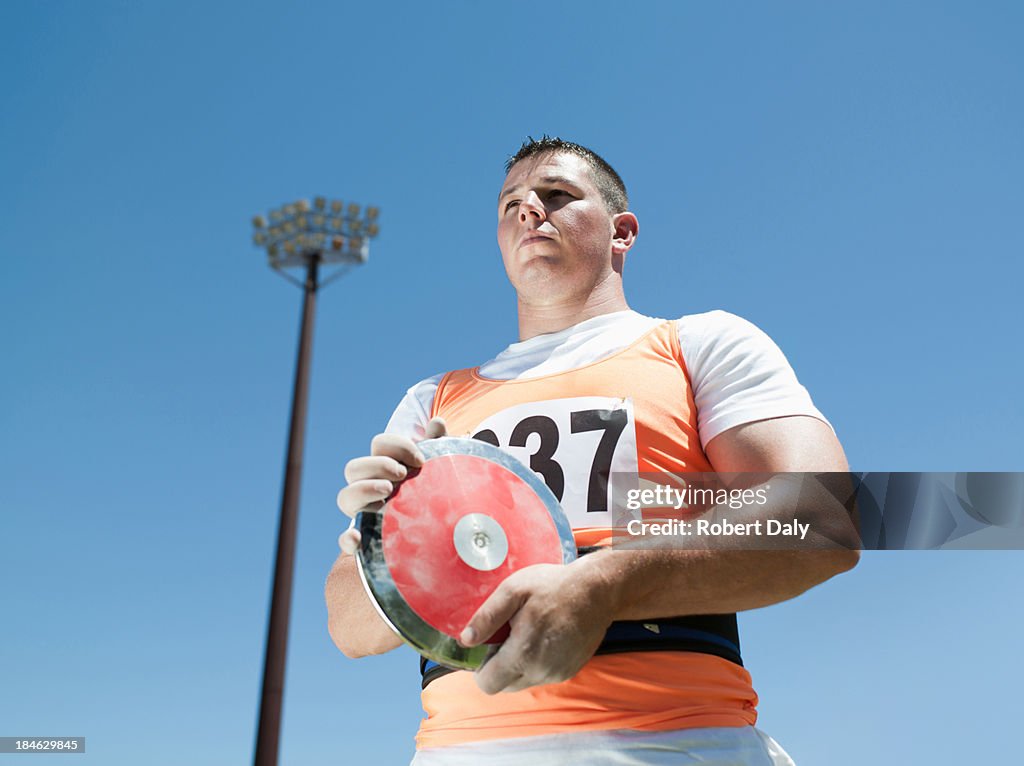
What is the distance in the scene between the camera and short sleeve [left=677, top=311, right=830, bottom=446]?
1719mm

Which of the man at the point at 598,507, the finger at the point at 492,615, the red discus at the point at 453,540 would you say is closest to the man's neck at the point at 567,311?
the man at the point at 598,507

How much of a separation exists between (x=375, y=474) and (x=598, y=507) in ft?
1.61

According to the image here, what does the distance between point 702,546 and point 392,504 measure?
54 centimetres

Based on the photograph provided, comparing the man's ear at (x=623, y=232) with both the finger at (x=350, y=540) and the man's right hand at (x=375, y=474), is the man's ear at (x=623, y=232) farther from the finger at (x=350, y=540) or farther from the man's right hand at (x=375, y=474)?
the finger at (x=350, y=540)

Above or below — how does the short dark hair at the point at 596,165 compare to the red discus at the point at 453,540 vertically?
above

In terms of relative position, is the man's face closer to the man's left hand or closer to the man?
the man

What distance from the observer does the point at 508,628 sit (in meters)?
1.27

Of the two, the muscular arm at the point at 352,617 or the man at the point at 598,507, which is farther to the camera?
the muscular arm at the point at 352,617

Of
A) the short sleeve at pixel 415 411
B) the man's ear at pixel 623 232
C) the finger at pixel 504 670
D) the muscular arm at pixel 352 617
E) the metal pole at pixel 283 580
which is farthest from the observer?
the metal pole at pixel 283 580

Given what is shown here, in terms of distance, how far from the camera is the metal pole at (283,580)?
8.46 m

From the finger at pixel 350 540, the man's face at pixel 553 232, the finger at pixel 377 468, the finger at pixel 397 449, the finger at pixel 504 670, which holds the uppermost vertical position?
the man's face at pixel 553 232

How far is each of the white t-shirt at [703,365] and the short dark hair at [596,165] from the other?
0.41 metres

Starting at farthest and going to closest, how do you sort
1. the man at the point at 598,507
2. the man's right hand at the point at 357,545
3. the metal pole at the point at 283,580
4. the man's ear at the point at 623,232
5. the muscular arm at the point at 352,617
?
the metal pole at the point at 283,580, the man's ear at the point at 623,232, the muscular arm at the point at 352,617, the man's right hand at the point at 357,545, the man at the point at 598,507

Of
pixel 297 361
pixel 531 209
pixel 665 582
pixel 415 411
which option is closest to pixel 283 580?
pixel 297 361
